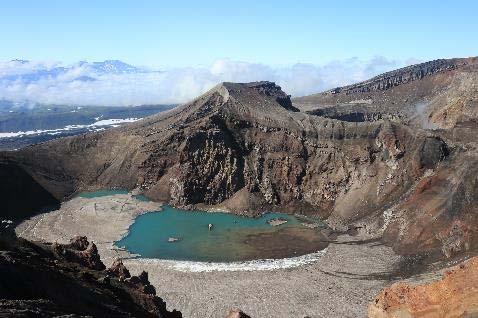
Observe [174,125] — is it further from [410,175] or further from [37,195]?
[410,175]

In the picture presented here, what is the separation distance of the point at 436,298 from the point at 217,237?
46.0 m

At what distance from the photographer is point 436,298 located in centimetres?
3459

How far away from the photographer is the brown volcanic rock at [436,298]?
3256 cm

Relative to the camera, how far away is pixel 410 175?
79.3 m

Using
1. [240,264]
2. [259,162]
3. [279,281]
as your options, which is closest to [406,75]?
[259,162]

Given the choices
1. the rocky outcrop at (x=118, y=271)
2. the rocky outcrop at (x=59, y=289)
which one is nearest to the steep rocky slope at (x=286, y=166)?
the rocky outcrop at (x=118, y=271)

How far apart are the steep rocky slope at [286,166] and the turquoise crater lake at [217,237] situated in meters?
4.20

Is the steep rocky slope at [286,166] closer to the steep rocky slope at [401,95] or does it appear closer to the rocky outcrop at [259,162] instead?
the rocky outcrop at [259,162]

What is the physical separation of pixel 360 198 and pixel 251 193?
1897 centimetres

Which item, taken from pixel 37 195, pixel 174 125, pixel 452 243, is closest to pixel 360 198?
pixel 452 243

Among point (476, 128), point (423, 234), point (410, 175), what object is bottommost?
point (423, 234)

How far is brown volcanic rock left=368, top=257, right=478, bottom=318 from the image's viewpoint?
32.6 metres

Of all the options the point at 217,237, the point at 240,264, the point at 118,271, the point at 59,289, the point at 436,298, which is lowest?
the point at 240,264

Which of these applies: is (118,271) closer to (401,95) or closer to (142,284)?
(142,284)
